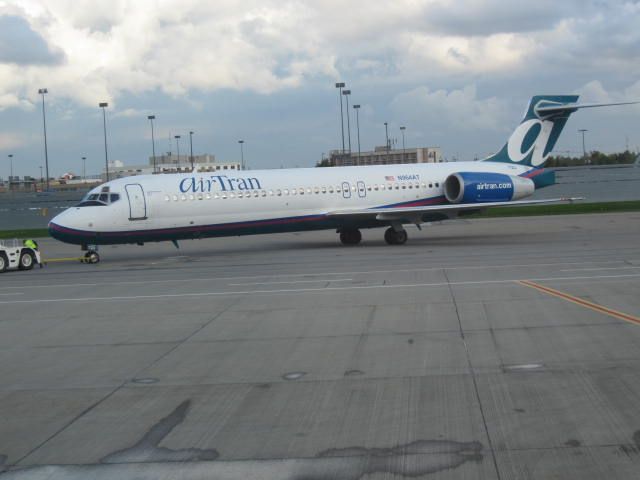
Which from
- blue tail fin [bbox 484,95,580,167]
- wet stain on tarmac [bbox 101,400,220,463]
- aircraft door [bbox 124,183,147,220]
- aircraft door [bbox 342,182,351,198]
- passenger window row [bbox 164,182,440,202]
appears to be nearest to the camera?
wet stain on tarmac [bbox 101,400,220,463]

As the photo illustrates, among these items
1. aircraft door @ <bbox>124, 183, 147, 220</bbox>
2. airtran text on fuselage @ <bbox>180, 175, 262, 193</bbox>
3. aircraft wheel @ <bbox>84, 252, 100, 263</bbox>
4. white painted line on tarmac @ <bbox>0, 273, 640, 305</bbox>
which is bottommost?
white painted line on tarmac @ <bbox>0, 273, 640, 305</bbox>

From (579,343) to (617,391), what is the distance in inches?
111

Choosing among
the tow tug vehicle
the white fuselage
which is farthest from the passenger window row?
the tow tug vehicle

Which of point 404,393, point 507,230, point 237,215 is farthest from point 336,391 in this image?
point 507,230

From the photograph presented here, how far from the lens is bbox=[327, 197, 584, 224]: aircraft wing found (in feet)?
108

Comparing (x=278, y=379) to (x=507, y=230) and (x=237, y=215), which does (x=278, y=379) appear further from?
(x=507, y=230)

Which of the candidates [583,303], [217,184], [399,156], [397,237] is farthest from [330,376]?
[399,156]

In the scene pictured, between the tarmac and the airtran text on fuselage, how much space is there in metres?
7.78

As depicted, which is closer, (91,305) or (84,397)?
(84,397)

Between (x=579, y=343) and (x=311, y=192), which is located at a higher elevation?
(x=311, y=192)

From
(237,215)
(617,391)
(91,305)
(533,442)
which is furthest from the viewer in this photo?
(237,215)

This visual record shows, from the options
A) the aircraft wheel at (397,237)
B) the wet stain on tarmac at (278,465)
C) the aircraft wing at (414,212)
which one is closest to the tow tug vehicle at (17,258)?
the aircraft wing at (414,212)

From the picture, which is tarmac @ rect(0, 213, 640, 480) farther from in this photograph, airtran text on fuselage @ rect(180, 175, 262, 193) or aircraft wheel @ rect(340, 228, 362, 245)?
aircraft wheel @ rect(340, 228, 362, 245)

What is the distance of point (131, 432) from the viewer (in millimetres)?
8836
